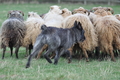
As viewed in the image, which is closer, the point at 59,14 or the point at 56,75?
the point at 56,75

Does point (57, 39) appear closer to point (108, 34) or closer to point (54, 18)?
point (108, 34)

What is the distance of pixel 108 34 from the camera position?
9.69 meters

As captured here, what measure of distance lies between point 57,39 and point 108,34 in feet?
7.26

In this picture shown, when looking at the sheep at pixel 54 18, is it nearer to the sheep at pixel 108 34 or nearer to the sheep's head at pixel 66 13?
the sheep's head at pixel 66 13

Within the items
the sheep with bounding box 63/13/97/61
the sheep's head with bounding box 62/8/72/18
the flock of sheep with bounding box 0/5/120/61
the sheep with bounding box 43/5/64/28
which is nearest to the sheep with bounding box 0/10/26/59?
the flock of sheep with bounding box 0/5/120/61

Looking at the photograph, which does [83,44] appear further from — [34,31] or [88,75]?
[88,75]

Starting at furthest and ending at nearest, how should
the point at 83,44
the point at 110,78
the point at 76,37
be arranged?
1. the point at 83,44
2. the point at 76,37
3. the point at 110,78

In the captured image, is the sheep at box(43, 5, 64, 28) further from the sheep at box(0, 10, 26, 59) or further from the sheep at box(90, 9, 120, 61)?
the sheep at box(90, 9, 120, 61)

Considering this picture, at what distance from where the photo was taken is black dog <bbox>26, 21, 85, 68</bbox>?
8.09 metres

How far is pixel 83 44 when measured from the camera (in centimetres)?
985

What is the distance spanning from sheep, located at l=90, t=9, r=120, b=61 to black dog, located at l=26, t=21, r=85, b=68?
985mm

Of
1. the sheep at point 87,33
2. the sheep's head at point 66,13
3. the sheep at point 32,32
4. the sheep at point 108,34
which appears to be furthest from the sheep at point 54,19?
the sheep at point 108,34

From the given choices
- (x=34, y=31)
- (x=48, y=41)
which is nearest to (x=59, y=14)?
(x=34, y=31)

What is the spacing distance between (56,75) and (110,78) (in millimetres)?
1290
